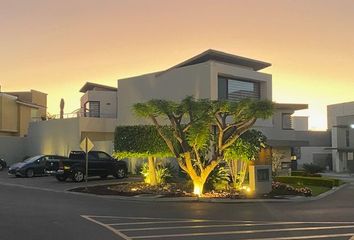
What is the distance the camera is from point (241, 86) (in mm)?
40438

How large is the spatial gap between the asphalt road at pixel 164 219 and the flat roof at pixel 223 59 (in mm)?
19233

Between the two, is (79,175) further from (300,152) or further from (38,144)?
(300,152)

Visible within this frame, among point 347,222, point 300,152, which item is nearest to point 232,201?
point 347,222

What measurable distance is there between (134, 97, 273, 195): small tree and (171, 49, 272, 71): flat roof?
14.8 meters

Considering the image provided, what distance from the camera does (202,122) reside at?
993 inches

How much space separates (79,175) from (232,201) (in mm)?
12991

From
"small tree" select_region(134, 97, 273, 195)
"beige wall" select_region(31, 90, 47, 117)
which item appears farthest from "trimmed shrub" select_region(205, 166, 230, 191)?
"beige wall" select_region(31, 90, 47, 117)

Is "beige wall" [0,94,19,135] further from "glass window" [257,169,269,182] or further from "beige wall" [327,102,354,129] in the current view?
"glass window" [257,169,269,182]

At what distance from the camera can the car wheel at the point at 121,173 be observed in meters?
35.8

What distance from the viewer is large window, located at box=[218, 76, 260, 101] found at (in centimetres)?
3888

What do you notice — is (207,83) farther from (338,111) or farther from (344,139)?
(338,111)

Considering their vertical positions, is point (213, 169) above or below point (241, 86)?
below

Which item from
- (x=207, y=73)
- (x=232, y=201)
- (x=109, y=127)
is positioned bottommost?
(x=232, y=201)

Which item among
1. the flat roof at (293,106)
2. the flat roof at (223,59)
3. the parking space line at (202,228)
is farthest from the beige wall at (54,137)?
the parking space line at (202,228)
